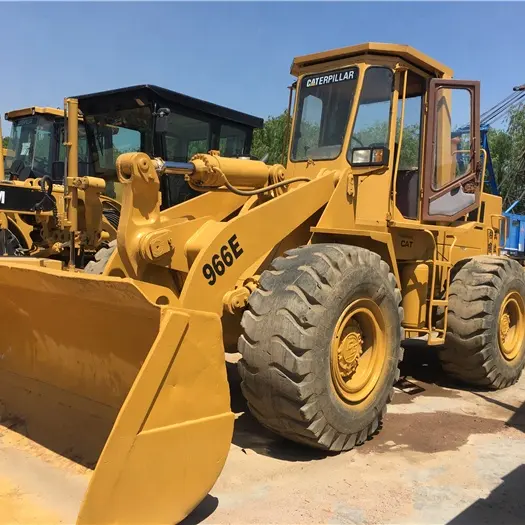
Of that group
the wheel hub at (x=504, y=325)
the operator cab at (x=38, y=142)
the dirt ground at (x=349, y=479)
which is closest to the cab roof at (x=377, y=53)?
the wheel hub at (x=504, y=325)

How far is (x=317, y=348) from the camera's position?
3584 mm

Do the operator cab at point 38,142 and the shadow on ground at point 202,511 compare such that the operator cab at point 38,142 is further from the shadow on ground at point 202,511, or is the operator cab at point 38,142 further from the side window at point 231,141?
the shadow on ground at point 202,511

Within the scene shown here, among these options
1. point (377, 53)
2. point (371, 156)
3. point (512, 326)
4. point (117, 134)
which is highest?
point (377, 53)

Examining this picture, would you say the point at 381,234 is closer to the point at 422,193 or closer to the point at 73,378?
the point at 422,193

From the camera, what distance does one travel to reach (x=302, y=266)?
3770 mm

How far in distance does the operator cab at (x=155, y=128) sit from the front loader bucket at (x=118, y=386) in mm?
3771

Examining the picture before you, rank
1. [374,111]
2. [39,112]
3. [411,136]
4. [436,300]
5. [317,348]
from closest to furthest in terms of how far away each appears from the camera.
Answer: [317,348] < [374,111] < [436,300] < [411,136] < [39,112]

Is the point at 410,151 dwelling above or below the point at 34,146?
below

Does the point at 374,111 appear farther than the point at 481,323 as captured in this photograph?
No

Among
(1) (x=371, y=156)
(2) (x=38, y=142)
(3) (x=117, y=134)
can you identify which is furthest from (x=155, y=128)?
(2) (x=38, y=142)

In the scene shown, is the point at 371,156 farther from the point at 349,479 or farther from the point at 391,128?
the point at 349,479

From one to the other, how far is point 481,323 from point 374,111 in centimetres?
223

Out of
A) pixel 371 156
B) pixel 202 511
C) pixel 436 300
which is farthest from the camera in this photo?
pixel 436 300

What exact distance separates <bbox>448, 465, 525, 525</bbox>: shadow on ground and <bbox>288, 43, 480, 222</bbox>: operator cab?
7.97ft
